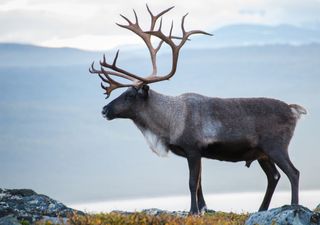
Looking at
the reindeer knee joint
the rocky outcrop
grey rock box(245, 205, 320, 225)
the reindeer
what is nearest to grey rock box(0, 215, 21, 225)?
the rocky outcrop

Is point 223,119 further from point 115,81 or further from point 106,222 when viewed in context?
point 106,222

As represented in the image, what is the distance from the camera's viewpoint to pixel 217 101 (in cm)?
1430

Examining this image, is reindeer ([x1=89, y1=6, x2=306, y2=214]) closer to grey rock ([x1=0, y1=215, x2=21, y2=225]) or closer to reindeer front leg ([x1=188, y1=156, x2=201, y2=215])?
reindeer front leg ([x1=188, y1=156, x2=201, y2=215])

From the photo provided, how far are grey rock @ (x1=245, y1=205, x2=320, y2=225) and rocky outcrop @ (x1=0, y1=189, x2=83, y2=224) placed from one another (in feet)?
8.18

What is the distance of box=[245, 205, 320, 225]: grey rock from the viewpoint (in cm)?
886

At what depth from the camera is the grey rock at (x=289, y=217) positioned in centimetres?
886

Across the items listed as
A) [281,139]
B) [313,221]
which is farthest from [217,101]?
[313,221]

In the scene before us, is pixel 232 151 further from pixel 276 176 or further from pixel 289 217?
pixel 289 217

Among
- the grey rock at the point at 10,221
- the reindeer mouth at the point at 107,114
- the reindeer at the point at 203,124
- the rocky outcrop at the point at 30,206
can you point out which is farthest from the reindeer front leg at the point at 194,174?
the grey rock at the point at 10,221

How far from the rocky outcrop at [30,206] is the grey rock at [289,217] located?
2495 mm

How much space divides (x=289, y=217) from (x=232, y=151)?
5371 millimetres

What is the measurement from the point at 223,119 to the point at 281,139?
1.22 metres

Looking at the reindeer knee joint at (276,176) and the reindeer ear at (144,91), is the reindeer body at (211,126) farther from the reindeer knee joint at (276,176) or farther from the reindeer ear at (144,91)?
the reindeer knee joint at (276,176)

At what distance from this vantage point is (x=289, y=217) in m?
8.88
